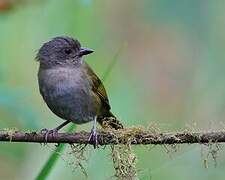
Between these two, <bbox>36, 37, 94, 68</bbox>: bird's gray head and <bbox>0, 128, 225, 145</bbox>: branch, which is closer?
<bbox>0, 128, 225, 145</bbox>: branch

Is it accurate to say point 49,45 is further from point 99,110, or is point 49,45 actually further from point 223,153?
point 223,153

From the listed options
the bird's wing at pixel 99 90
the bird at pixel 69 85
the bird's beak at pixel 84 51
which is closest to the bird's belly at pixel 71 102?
the bird at pixel 69 85

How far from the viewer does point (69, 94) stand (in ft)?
17.1

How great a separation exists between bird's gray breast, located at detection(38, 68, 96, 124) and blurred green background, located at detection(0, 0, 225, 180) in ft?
0.50

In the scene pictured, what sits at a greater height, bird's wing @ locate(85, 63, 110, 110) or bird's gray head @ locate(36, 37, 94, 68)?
bird's gray head @ locate(36, 37, 94, 68)

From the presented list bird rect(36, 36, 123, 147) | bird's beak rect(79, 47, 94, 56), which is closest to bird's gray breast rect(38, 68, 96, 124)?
bird rect(36, 36, 123, 147)

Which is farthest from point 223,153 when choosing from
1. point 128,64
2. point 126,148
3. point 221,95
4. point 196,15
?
point 128,64

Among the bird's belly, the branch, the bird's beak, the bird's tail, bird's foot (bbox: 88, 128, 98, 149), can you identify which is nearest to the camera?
the branch

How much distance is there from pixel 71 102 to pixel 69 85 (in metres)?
0.12

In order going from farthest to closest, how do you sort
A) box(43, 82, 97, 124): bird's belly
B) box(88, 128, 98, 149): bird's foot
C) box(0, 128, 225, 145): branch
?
box(43, 82, 97, 124): bird's belly, box(88, 128, 98, 149): bird's foot, box(0, 128, 225, 145): branch

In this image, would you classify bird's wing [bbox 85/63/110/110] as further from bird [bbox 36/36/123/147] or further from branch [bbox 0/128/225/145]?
branch [bbox 0/128/225/145]

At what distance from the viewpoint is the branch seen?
11.1ft

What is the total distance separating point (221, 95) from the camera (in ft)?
18.9

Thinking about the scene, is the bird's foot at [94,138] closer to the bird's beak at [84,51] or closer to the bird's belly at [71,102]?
the bird's belly at [71,102]
